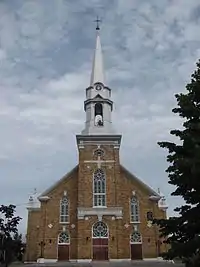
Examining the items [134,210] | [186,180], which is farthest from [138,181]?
[186,180]

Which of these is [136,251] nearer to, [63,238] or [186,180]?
[63,238]

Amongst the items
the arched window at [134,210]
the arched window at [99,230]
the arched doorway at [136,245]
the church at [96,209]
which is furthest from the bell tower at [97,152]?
the arched doorway at [136,245]

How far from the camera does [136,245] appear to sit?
39938 millimetres

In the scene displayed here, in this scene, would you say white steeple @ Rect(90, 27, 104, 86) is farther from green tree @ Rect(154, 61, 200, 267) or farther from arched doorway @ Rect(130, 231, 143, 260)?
green tree @ Rect(154, 61, 200, 267)

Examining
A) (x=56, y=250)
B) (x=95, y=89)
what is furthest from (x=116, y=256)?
(x=95, y=89)

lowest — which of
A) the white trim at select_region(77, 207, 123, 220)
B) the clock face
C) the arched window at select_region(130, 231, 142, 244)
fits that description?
the arched window at select_region(130, 231, 142, 244)

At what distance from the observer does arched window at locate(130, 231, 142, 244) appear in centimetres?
4005

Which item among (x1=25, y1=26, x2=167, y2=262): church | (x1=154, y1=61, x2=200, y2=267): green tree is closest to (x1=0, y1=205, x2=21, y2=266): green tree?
(x1=25, y1=26, x2=167, y2=262): church

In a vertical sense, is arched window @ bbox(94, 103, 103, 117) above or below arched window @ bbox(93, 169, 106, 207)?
above

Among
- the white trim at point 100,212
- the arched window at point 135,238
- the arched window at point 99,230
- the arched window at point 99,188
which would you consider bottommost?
the arched window at point 135,238

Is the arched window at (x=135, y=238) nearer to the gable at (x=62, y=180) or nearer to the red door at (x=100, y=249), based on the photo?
the red door at (x=100, y=249)

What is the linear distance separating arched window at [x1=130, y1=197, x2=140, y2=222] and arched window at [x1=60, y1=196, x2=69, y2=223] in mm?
6533

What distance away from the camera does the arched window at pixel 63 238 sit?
40.1 meters

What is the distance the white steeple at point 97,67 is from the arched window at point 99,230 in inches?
599
